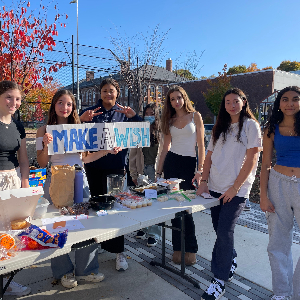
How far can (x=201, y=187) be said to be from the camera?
110 inches

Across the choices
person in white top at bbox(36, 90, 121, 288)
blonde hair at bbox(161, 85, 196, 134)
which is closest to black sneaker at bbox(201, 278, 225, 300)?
person in white top at bbox(36, 90, 121, 288)

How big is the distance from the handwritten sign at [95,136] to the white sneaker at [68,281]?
1.26 m

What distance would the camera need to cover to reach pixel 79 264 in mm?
2777

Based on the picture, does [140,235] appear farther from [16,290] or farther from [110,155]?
[16,290]

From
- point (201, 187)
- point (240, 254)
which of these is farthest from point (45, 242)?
point (240, 254)

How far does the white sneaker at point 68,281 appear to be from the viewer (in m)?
2.72

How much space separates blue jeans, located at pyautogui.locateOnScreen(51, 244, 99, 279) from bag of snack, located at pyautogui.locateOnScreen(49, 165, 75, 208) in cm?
67

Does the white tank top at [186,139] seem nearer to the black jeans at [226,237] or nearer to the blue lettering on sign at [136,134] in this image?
the blue lettering on sign at [136,134]

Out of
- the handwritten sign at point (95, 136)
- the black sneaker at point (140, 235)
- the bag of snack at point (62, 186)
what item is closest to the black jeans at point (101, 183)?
the handwritten sign at point (95, 136)

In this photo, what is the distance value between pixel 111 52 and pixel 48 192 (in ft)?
31.4

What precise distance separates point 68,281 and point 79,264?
0.18m

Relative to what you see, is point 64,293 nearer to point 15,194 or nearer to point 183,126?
point 15,194

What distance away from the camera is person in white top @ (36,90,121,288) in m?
2.63

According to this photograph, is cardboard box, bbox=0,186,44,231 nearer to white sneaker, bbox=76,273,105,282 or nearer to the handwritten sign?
the handwritten sign
